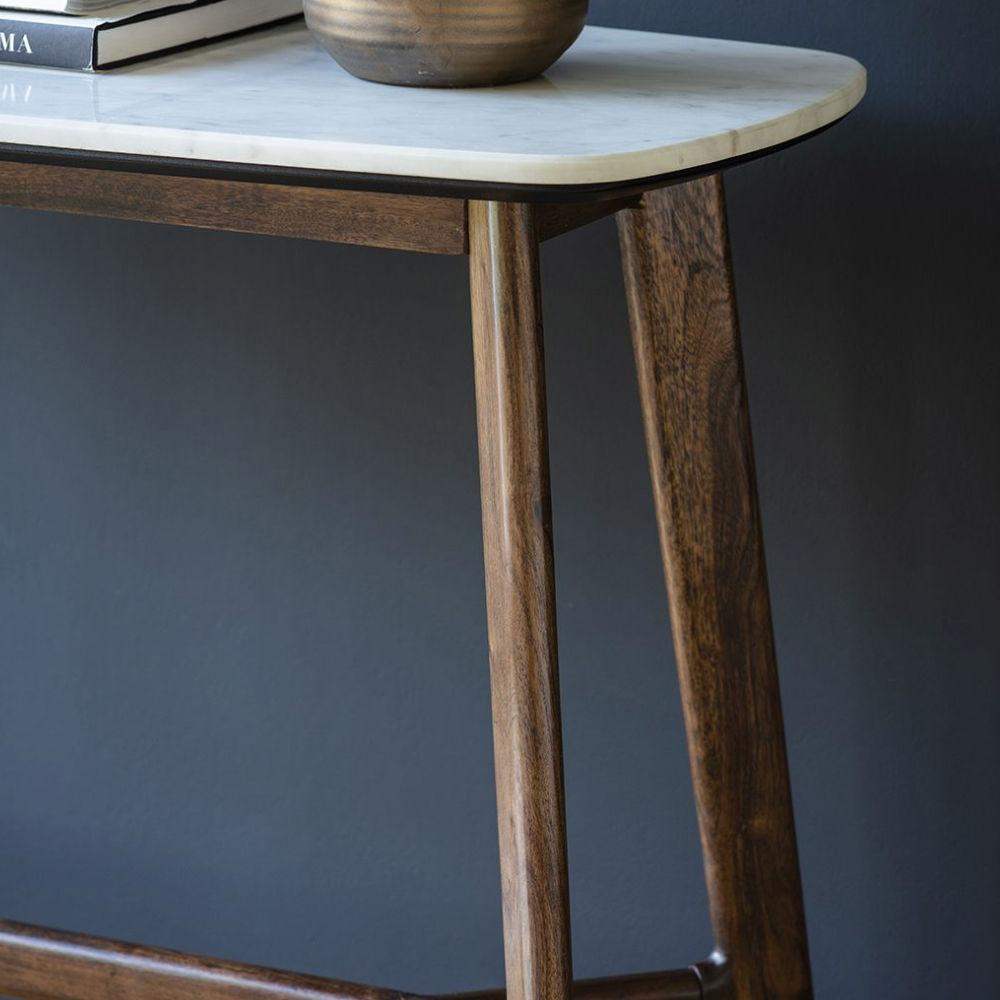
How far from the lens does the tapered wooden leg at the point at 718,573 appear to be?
0.91m

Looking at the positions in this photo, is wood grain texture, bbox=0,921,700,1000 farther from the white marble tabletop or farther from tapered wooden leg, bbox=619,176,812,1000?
the white marble tabletop

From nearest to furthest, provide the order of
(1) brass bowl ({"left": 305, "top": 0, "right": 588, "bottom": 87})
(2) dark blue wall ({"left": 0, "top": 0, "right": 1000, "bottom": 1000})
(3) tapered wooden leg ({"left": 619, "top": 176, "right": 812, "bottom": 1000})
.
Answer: (1) brass bowl ({"left": 305, "top": 0, "right": 588, "bottom": 87}) → (3) tapered wooden leg ({"left": 619, "top": 176, "right": 812, "bottom": 1000}) → (2) dark blue wall ({"left": 0, "top": 0, "right": 1000, "bottom": 1000})

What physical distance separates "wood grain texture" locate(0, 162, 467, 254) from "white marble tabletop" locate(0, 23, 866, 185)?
38 mm

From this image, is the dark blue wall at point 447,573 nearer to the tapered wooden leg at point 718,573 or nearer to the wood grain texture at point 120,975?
the tapered wooden leg at point 718,573

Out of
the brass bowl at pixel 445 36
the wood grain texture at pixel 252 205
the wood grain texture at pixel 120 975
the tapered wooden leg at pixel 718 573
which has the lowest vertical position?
the wood grain texture at pixel 120 975

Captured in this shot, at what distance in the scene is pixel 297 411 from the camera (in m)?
1.24

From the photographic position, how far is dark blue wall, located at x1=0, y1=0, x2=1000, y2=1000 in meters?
1.08

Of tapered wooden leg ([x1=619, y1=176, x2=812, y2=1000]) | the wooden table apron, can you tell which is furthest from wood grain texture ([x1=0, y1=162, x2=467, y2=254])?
tapered wooden leg ([x1=619, y1=176, x2=812, y2=1000])

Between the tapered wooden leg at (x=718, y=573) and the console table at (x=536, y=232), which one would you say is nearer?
the console table at (x=536, y=232)

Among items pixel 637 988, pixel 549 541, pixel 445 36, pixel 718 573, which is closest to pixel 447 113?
pixel 445 36

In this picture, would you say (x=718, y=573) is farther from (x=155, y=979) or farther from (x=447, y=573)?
(x=155, y=979)

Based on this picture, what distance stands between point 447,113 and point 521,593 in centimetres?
23

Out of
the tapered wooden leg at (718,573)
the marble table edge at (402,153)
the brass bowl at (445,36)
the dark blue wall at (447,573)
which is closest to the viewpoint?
the marble table edge at (402,153)

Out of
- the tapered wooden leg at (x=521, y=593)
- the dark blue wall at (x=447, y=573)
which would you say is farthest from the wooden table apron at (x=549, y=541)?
the dark blue wall at (x=447, y=573)
